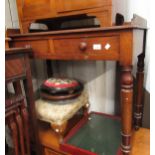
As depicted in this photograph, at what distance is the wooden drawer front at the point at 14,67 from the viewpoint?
71 centimetres

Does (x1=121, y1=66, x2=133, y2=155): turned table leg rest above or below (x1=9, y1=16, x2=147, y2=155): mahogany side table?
below

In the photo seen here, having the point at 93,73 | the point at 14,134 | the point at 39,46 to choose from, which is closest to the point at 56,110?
the point at 14,134

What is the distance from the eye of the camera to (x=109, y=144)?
0.92m

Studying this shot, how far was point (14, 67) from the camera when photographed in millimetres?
742

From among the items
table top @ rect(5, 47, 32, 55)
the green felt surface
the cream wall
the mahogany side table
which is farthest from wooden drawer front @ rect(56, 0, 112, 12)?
the green felt surface

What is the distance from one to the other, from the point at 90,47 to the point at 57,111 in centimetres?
41

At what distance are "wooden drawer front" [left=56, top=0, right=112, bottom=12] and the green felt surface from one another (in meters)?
0.71

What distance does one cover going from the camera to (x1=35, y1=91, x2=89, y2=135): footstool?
0.90m

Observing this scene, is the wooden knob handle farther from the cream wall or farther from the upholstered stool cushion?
the cream wall

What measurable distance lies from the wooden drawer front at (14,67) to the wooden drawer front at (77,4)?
0.31 metres

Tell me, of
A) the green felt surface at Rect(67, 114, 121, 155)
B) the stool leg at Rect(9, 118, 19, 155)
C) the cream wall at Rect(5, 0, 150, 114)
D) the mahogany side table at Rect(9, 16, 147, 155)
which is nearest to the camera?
the mahogany side table at Rect(9, 16, 147, 155)

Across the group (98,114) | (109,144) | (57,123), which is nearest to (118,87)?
(98,114)

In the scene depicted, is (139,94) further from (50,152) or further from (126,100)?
(50,152)

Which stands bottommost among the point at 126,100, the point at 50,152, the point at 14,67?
the point at 50,152
